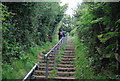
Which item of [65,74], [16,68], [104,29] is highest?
[104,29]

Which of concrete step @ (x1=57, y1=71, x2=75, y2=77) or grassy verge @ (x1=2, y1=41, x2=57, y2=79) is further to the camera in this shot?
concrete step @ (x1=57, y1=71, x2=75, y2=77)

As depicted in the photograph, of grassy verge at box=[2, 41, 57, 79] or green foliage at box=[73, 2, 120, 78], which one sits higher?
green foliage at box=[73, 2, 120, 78]

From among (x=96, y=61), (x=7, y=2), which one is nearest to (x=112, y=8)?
(x=96, y=61)

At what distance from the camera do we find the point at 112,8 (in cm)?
331

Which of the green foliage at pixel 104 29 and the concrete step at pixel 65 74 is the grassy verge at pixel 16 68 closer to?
the concrete step at pixel 65 74

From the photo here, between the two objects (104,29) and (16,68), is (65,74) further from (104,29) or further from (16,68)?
(104,29)

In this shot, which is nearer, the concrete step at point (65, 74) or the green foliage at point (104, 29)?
the green foliage at point (104, 29)

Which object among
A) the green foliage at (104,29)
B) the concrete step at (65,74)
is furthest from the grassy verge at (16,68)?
the green foliage at (104,29)

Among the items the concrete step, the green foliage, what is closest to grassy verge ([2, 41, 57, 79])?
the concrete step

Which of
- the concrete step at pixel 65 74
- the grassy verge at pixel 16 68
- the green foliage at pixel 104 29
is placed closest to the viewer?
the green foliage at pixel 104 29

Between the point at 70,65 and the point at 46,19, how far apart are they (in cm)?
511

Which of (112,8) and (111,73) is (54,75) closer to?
(111,73)

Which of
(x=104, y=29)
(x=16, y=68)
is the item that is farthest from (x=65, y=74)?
(x=104, y=29)

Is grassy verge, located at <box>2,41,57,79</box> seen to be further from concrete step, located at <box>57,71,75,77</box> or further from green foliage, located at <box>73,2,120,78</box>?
green foliage, located at <box>73,2,120,78</box>
